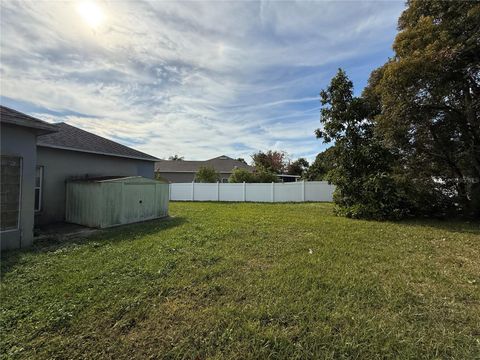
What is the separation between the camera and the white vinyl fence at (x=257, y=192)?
703 inches

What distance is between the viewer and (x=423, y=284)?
3.96 metres

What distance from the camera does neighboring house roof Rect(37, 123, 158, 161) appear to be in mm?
9328

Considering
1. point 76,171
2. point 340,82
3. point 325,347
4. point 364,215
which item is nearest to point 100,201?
point 76,171

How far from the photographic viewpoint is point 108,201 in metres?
8.78

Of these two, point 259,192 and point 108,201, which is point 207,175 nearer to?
point 259,192

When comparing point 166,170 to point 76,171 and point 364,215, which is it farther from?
point 364,215

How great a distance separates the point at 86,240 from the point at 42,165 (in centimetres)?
402

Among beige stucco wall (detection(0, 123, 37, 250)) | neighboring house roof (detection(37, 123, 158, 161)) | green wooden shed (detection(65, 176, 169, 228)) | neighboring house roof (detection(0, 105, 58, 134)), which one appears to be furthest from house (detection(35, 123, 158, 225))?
beige stucco wall (detection(0, 123, 37, 250))

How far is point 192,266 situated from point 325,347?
2.77 m

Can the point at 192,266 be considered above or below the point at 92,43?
below

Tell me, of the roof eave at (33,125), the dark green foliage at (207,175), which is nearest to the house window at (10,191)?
the roof eave at (33,125)

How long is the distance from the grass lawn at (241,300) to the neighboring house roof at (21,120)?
2808 millimetres

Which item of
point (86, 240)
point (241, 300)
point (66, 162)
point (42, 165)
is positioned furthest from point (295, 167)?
point (241, 300)

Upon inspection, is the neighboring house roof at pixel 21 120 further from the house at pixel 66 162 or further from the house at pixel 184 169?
the house at pixel 184 169
